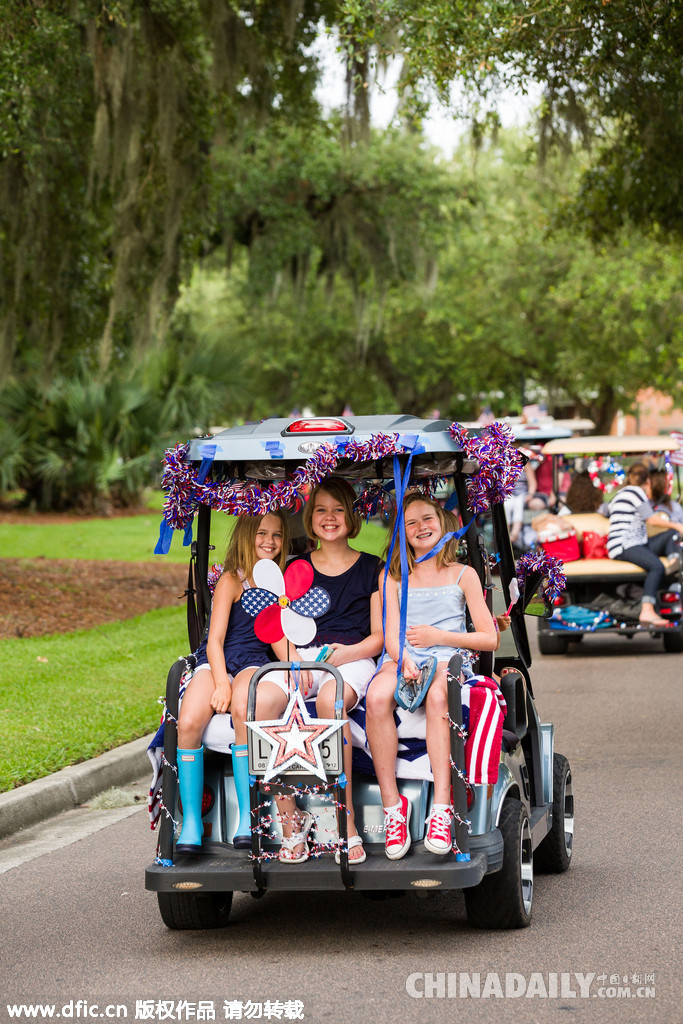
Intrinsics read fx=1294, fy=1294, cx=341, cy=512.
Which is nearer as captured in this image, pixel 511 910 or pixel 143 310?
pixel 511 910

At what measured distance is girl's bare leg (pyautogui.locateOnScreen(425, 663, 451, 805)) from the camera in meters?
4.64

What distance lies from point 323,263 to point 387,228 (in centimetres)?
124

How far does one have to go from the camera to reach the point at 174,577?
1786cm

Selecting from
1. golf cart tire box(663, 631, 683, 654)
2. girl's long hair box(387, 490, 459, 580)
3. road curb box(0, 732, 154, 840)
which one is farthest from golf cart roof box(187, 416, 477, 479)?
golf cart tire box(663, 631, 683, 654)

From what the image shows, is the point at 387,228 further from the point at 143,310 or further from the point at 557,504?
the point at 557,504

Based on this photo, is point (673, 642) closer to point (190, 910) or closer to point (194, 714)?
point (190, 910)

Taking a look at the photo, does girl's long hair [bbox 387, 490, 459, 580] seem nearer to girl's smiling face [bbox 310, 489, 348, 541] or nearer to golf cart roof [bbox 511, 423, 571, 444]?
girl's smiling face [bbox 310, 489, 348, 541]

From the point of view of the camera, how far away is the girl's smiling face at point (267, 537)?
5.37m

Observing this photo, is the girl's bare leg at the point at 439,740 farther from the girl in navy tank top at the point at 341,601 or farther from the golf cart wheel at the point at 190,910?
the golf cart wheel at the point at 190,910

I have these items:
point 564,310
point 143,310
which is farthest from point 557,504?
point 564,310

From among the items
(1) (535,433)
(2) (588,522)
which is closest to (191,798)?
(2) (588,522)

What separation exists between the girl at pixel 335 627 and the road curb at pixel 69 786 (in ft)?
8.21

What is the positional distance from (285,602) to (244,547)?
373 millimetres

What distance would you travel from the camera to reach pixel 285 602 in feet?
16.8
